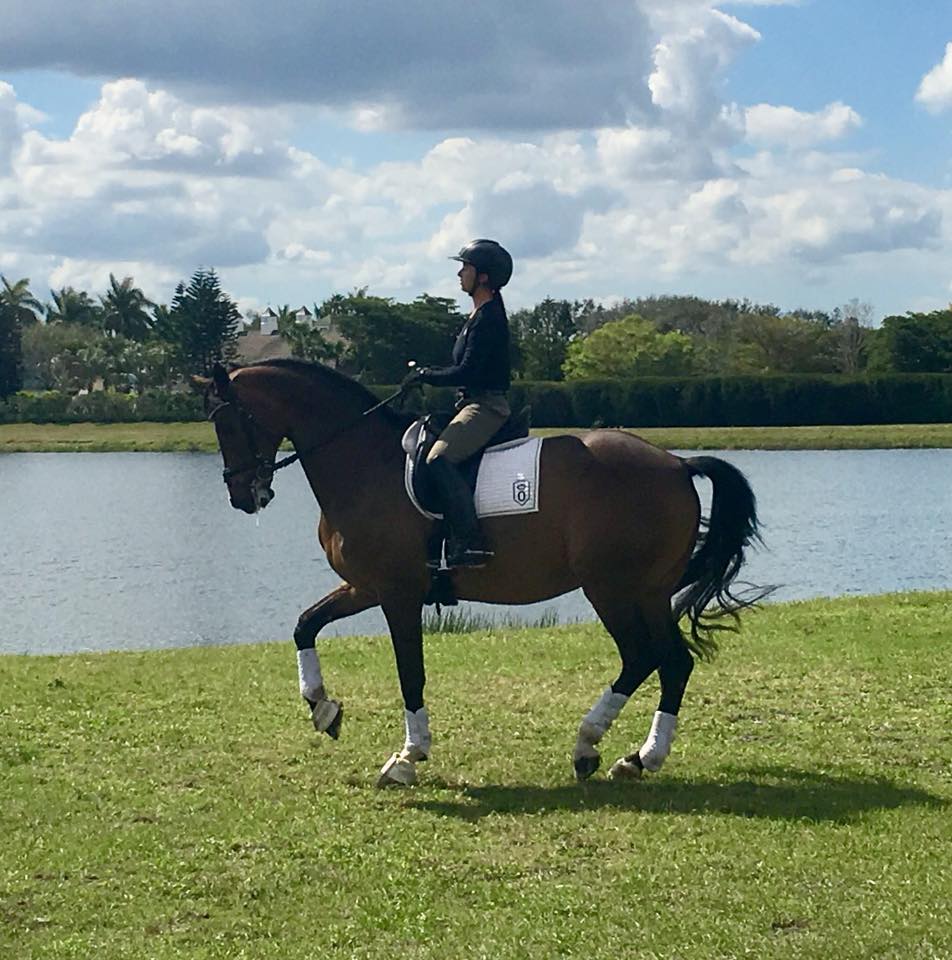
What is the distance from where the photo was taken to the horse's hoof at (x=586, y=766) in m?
8.63

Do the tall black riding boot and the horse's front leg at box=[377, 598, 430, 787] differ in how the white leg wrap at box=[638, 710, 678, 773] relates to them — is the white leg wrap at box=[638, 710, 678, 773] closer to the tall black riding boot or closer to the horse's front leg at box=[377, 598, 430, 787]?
the horse's front leg at box=[377, 598, 430, 787]

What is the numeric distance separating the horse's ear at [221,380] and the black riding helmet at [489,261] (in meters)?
1.66

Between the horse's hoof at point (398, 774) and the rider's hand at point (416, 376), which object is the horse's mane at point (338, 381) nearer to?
the rider's hand at point (416, 376)

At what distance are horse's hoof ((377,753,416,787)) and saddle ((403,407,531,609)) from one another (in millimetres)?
1115

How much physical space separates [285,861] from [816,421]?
65.9 m

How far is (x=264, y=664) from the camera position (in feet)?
43.7

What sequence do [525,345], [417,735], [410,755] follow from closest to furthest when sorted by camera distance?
[410,755] < [417,735] < [525,345]

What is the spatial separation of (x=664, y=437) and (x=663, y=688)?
177 ft

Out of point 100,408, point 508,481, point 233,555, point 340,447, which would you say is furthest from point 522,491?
point 100,408

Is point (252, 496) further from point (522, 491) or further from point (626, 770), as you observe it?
point (626, 770)

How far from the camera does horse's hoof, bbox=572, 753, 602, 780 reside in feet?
28.3

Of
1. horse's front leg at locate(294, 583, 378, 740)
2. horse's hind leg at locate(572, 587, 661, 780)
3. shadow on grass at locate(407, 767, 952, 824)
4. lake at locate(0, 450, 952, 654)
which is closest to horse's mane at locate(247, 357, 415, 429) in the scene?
horse's front leg at locate(294, 583, 378, 740)

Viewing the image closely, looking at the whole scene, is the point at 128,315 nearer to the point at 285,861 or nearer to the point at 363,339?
the point at 363,339

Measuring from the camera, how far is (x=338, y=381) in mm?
9469
